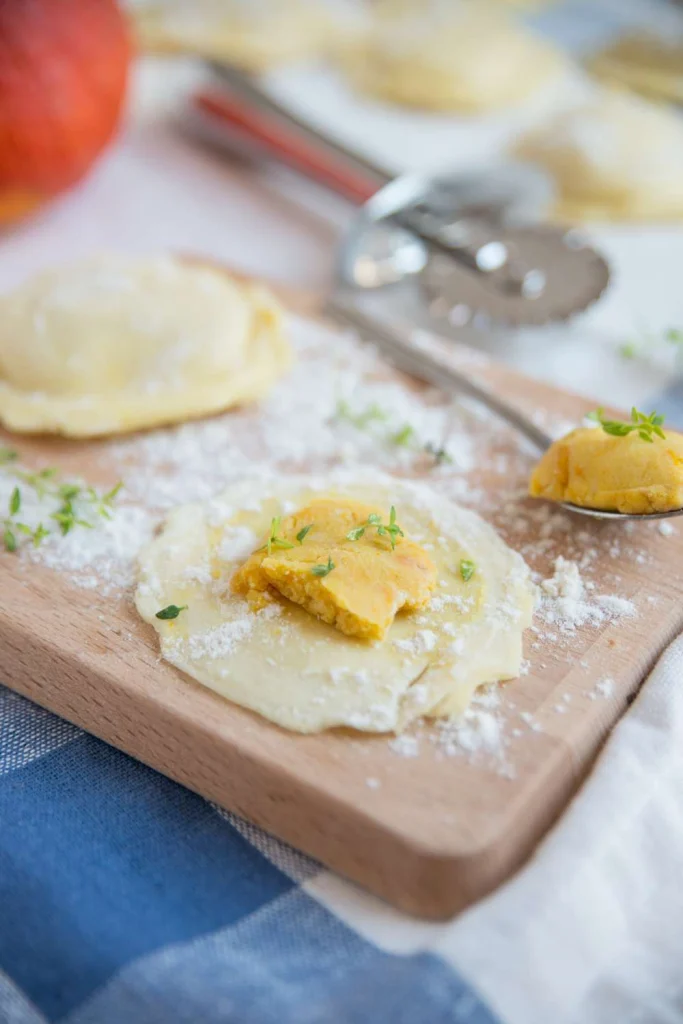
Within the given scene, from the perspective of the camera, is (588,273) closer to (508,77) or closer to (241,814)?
(508,77)

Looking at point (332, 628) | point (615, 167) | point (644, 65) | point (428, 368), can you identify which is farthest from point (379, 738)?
point (644, 65)

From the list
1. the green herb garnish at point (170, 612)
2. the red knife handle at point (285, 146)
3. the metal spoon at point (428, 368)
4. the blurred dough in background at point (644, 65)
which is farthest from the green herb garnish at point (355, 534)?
the blurred dough in background at point (644, 65)

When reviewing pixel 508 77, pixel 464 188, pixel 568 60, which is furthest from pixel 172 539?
pixel 568 60

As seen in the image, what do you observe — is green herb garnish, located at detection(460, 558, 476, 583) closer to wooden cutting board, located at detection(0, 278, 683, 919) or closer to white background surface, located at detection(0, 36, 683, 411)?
wooden cutting board, located at detection(0, 278, 683, 919)

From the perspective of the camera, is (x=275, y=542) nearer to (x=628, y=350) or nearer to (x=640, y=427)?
(x=640, y=427)

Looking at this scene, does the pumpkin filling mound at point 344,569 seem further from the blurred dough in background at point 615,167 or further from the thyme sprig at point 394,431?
the blurred dough in background at point 615,167

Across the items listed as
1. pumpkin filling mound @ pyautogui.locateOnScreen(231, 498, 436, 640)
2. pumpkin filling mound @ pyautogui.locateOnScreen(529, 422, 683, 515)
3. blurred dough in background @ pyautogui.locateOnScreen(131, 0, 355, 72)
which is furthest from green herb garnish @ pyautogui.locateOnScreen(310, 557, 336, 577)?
blurred dough in background @ pyautogui.locateOnScreen(131, 0, 355, 72)
